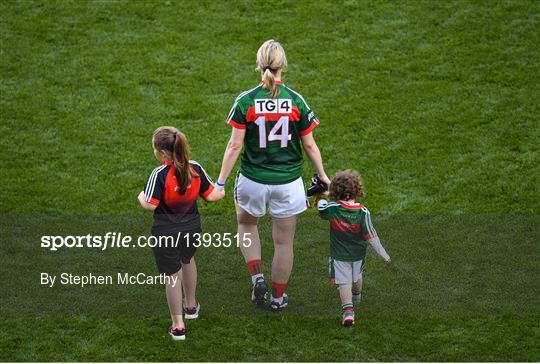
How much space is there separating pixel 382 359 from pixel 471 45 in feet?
21.4

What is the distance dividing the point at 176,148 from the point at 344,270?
1.80 metres

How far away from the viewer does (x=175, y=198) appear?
7.98m

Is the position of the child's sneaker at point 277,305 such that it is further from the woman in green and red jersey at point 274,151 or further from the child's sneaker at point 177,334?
the child's sneaker at point 177,334

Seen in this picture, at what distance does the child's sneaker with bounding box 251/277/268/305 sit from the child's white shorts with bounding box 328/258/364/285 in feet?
2.17

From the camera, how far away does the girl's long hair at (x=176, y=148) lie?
7.84m

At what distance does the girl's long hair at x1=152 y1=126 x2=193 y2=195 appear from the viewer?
309 inches

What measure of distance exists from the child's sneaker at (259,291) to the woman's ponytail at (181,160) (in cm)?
139

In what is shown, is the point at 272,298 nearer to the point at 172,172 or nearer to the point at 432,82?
the point at 172,172

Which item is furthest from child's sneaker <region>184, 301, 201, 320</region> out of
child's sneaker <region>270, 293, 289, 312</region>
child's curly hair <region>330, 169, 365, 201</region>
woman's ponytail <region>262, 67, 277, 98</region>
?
woman's ponytail <region>262, 67, 277, 98</region>

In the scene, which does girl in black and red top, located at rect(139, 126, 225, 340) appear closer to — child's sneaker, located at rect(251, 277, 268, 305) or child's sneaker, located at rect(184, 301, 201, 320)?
child's sneaker, located at rect(184, 301, 201, 320)

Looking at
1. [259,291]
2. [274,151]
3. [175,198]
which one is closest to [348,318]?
[259,291]

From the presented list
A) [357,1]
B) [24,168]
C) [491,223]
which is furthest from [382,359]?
[357,1]

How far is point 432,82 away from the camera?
12.8m

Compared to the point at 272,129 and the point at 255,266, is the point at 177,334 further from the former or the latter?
the point at 272,129
